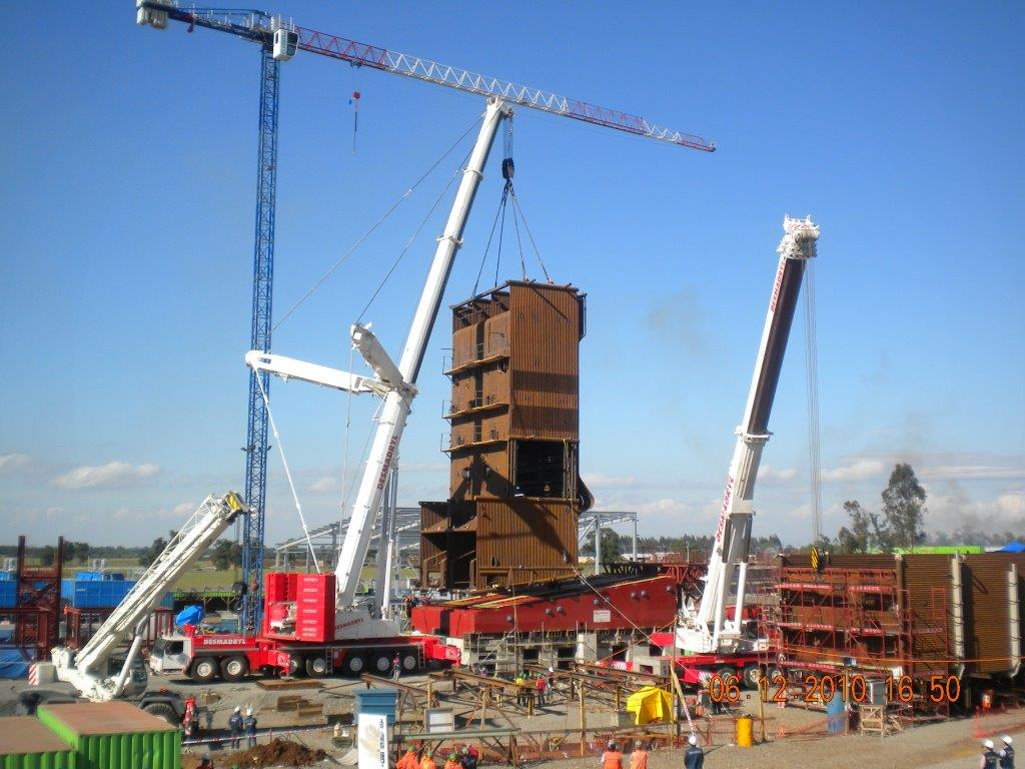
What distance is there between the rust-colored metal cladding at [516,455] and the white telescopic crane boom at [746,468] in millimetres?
9333

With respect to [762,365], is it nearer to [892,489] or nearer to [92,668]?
[92,668]

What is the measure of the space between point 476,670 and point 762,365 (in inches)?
532

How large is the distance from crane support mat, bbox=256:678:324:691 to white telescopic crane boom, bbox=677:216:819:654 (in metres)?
11.4

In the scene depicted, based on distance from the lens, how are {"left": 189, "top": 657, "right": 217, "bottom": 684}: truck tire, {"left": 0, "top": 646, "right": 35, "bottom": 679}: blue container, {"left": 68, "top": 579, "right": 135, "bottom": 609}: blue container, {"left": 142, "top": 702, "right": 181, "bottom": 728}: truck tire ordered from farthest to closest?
{"left": 68, "top": 579, "right": 135, "bottom": 609}: blue container < {"left": 0, "top": 646, "right": 35, "bottom": 679}: blue container < {"left": 189, "top": 657, "right": 217, "bottom": 684}: truck tire < {"left": 142, "top": 702, "right": 181, "bottom": 728}: truck tire

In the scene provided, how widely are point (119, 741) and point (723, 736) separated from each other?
13.9 m

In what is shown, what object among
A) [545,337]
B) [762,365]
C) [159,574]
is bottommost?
[159,574]

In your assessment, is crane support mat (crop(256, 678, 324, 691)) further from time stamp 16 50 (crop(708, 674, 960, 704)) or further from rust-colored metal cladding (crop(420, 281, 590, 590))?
time stamp 16 50 (crop(708, 674, 960, 704))

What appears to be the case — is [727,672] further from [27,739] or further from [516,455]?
[27,739]

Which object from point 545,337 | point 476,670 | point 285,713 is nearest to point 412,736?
point 285,713

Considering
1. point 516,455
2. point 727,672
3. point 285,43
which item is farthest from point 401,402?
point 285,43

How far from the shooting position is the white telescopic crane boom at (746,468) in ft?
91.6

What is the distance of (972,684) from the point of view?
26.3 m

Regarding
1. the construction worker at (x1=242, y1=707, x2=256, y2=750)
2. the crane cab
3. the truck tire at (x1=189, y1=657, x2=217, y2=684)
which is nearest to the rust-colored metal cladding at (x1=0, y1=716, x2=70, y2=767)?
the construction worker at (x1=242, y1=707, x2=256, y2=750)

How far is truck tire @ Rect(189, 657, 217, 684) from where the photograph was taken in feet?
100
